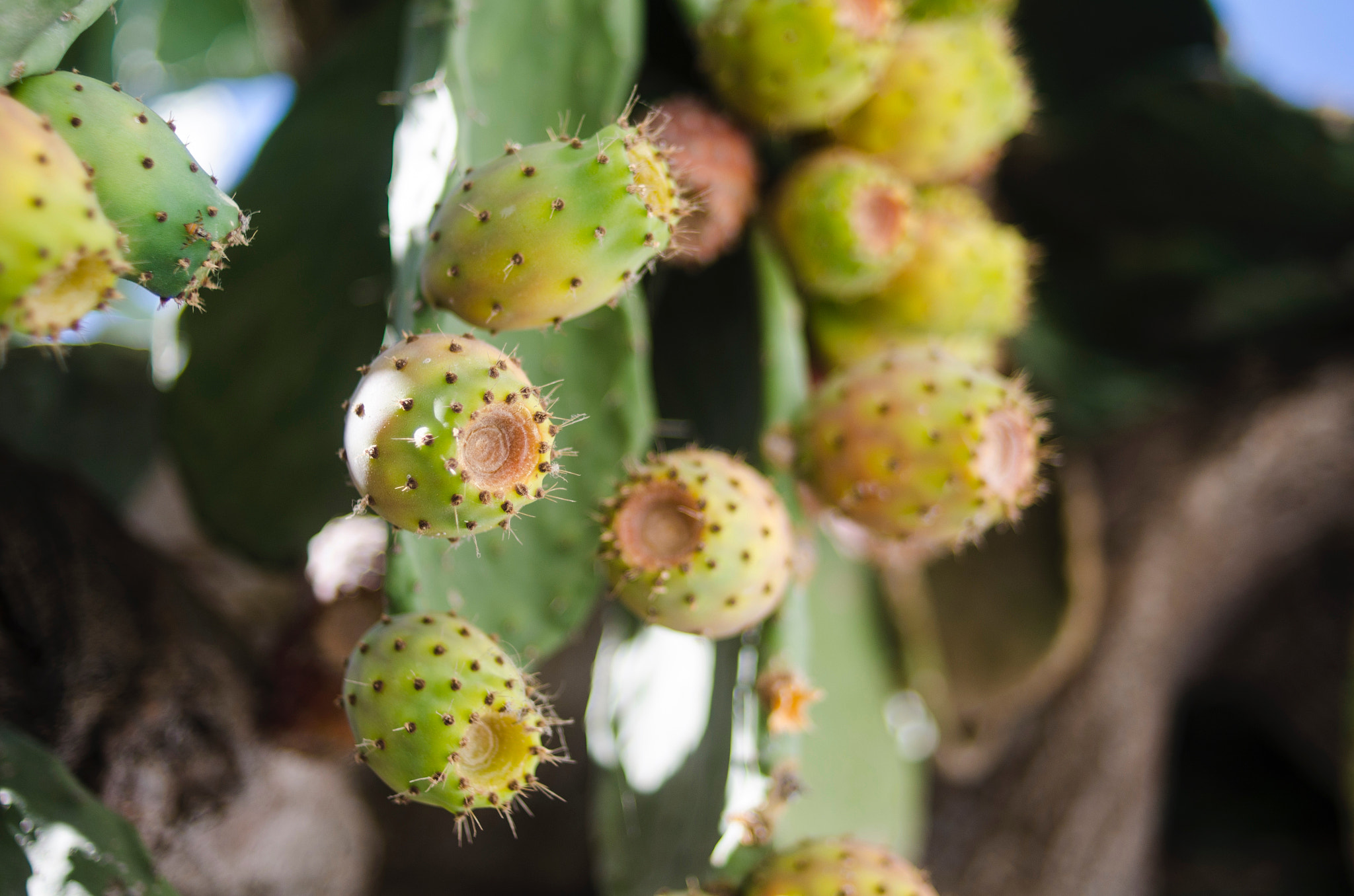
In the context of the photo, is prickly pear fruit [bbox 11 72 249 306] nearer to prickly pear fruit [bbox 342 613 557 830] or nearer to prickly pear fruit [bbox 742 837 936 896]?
prickly pear fruit [bbox 342 613 557 830]

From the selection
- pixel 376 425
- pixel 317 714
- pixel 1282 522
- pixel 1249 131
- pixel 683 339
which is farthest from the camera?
pixel 1282 522

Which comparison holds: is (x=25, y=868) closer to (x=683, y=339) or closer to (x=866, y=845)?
(x=866, y=845)

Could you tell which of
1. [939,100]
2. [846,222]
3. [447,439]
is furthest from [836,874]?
[939,100]

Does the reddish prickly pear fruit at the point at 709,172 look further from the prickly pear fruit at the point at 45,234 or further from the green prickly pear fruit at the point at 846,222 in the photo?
the prickly pear fruit at the point at 45,234

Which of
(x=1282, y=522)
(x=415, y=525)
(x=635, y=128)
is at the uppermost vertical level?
(x=635, y=128)

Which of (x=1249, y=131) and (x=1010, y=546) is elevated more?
(x=1249, y=131)

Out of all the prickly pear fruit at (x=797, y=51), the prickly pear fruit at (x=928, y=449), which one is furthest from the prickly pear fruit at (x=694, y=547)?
the prickly pear fruit at (x=797, y=51)

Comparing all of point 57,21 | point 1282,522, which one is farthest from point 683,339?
point 1282,522
